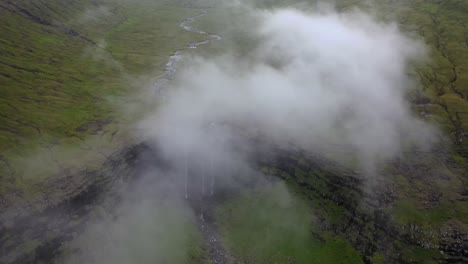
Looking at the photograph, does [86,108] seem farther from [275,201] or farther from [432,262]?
[432,262]

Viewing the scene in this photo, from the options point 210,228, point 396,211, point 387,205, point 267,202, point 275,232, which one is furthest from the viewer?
point 267,202

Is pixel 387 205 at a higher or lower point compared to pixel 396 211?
lower

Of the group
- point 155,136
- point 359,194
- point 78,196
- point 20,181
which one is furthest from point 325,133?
point 20,181

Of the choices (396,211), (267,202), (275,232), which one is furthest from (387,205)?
(267,202)

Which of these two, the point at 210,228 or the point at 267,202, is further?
the point at 267,202

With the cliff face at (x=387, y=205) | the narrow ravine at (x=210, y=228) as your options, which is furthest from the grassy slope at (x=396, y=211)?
the narrow ravine at (x=210, y=228)

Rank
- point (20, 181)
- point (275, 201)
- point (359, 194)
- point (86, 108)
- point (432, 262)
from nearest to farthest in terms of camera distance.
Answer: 1. point (432, 262)
2. point (20, 181)
3. point (359, 194)
4. point (275, 201)
5. point (86, 108)

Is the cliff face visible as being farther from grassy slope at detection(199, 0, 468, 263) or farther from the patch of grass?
the patch of grass

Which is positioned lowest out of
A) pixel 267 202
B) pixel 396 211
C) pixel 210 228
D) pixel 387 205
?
pixel 210 228

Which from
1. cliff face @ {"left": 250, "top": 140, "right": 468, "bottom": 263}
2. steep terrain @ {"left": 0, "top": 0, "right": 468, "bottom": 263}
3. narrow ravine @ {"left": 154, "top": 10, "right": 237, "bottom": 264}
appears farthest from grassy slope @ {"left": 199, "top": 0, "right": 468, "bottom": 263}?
narrow ravine @ {"left": 154, "top": 10, "right": 237, "bottom": 264}

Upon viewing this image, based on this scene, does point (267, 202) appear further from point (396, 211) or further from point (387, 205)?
point (396, 211)

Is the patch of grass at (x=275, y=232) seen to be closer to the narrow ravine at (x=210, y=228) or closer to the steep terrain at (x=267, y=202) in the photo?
the steep terrain at (x=267, y=202)
